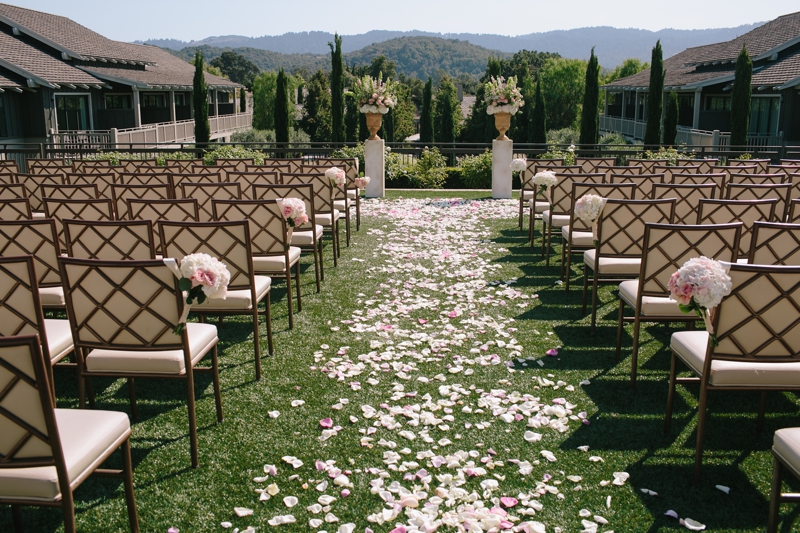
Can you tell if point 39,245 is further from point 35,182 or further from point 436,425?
point 35,182

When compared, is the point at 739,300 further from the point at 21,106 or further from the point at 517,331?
the point at 21,106

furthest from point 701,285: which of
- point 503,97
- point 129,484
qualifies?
point 503,97

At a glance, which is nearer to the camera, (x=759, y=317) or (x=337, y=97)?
(x=759, y=317)

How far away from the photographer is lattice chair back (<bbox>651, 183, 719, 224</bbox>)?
→ 6660 mm

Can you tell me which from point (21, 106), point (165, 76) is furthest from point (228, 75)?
point (21, 106)

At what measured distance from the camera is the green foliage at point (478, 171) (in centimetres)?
1655

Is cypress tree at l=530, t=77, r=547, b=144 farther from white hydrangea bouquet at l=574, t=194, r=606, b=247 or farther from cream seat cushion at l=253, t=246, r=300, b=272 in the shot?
cream seat cushion at l=253, t=246, r=300, b=272

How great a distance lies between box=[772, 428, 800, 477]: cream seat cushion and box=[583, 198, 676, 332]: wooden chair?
2886 mm

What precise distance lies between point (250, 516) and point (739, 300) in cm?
275

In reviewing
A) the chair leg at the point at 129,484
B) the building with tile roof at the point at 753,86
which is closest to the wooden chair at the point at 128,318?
the chair leg at the point at 129,484

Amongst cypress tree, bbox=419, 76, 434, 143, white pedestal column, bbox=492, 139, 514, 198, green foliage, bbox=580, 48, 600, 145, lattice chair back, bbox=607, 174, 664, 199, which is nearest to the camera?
lattice chair back, bbox=607, 174, 664, 199

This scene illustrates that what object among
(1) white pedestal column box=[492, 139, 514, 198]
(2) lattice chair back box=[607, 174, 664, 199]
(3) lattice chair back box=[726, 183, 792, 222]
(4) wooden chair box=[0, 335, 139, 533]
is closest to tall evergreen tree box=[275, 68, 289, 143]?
(1) white pedestal column box=[492, 139, 514, 198]

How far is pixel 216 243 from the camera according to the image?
490 cm

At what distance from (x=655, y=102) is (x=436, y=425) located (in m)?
22.8
